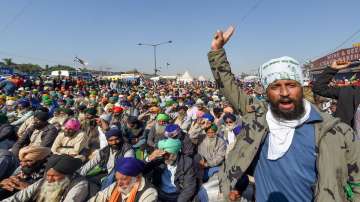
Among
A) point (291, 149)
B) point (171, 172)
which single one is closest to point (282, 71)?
point (291, 149)

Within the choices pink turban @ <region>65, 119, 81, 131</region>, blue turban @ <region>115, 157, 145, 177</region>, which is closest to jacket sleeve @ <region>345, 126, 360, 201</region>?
blue turban @ <region>115, 157, 145, 177</region>

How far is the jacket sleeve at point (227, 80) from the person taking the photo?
2.12 metres

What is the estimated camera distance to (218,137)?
20.4 ft

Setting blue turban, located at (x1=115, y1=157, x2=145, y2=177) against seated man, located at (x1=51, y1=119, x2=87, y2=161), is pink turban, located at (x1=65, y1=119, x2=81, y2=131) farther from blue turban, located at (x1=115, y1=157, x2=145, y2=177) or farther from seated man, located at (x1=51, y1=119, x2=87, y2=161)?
blue turban, located at (x1=115, y1=157, x2=145, y2=177)

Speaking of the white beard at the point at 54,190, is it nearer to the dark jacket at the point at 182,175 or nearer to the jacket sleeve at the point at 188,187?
the dark jacket at the point at 182,175

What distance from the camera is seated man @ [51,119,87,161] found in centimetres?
598

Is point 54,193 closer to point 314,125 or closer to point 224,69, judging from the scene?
point 224,69

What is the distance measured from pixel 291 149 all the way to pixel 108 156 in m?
4.17

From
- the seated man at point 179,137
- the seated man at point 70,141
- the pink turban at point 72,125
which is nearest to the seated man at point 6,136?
the seated man at point 70,141

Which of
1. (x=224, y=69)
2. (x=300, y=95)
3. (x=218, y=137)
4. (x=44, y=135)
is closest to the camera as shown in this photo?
(x=300, y=95)

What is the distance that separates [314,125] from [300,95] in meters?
0.21

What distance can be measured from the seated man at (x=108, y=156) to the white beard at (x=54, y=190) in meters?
1.28

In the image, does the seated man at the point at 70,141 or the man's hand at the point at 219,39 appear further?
the seated man at the point at 70,141

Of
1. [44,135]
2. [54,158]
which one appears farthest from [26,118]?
[54,158]
